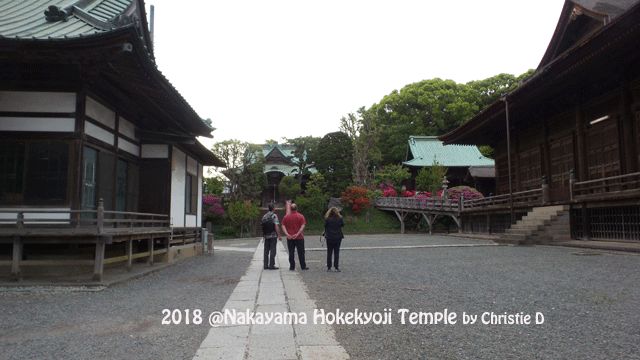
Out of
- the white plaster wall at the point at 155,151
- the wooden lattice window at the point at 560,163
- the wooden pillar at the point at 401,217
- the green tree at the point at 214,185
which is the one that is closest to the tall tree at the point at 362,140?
the wooden pillar at the point at 401,217

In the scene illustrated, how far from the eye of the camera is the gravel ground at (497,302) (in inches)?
161

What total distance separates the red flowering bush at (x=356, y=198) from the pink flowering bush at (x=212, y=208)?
11.0m

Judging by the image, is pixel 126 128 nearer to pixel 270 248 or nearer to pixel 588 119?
pixel 270 248

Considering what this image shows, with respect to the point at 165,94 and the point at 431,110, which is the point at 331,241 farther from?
the point at 431,110

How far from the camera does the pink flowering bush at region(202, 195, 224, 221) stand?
3866 centimetres

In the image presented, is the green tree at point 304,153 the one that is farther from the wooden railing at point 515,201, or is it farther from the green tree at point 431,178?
the wooden railing at point 515,201

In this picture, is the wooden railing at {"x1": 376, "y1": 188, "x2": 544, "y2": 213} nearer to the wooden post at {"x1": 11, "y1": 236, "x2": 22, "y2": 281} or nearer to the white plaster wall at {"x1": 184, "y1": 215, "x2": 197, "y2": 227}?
the white plaster wall at {"x1": 184, "y1": 215, "x2": 197, "y2": 227}

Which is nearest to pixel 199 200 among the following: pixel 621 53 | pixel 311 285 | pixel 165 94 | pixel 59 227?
pixel 165 94

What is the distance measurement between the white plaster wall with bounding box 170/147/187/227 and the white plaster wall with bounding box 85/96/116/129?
3.25 metres

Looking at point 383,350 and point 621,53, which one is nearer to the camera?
point 383,350

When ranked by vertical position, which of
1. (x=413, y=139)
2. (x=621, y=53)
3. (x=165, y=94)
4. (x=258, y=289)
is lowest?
(x=258, y=289)

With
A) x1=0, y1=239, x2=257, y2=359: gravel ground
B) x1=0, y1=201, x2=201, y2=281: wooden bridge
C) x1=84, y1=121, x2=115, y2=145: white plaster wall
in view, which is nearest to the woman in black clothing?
x1=0, y1=239, x2=257, y2=359: gravel ground

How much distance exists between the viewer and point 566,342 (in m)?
4.21

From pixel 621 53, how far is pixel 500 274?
836 centimetres
